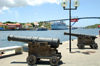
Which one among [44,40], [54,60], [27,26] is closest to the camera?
[54,60]

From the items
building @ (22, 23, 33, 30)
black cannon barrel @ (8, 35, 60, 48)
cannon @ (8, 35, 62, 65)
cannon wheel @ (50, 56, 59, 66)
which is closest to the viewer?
cannon wheel @ (50, 56, 59, 66)

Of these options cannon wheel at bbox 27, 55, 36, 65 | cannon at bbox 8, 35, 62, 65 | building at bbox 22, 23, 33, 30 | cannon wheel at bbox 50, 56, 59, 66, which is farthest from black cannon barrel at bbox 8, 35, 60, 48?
building at bbox 22, 23, 33, 30

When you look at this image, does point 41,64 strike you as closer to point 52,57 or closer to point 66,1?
point 52,57

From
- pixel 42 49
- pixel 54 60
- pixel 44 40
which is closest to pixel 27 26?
pixel 44 40

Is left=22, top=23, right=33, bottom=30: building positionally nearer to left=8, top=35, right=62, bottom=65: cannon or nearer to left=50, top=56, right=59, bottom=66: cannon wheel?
left=8, top=35, right=62, bottom=65: cannon

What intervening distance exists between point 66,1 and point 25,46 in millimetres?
4771

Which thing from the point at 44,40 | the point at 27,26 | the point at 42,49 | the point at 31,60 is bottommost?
the point at 27,26

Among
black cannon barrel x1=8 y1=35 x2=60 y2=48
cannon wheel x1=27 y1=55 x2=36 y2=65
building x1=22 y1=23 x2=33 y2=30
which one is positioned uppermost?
black cannon barrel x1=8 y1=35 x2=60 y2=48

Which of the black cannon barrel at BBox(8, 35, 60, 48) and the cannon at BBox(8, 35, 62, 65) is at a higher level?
the black cannon barrel at BBox(8, 35, 60, 48)

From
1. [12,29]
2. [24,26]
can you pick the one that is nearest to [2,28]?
[12,29]

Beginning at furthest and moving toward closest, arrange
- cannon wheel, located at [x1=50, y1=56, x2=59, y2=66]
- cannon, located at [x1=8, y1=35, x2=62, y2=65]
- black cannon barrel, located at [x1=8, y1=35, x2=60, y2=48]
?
black cannon barrel, located at [x1=8, y1=35, x2=60, y2=48], cannon, located at [x1=8, y1=35, x2=62, y2=65], cannon wheel, located at [x1=50, y1=56, x2=59, y2=66]

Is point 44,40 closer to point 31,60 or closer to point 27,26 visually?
point 31,60

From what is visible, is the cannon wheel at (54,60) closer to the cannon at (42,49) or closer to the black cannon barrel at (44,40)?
the cannon at (42,49)

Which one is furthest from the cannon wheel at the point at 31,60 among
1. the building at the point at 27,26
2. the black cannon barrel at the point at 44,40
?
the building at the point at 27,26
